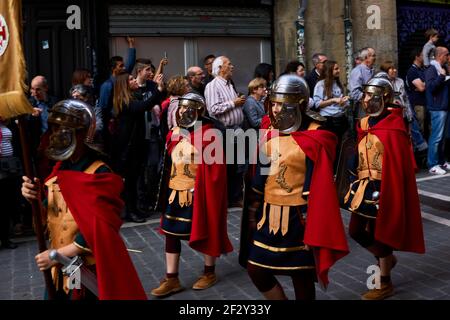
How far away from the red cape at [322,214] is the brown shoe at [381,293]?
124cm

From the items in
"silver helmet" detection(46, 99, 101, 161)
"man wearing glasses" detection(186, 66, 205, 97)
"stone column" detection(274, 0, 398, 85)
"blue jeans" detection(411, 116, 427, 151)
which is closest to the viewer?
"silver helmet" detection(46, 99, 101, 161)

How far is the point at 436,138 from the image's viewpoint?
Result: 1112 centimetres

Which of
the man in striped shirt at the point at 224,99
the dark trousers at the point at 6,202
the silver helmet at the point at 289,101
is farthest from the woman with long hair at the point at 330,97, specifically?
the silver helmet at the point at 289,101

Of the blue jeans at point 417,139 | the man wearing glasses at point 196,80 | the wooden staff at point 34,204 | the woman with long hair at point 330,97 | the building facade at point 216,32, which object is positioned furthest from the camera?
the blue jeans at point 417,139

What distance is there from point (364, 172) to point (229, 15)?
697 centimetres

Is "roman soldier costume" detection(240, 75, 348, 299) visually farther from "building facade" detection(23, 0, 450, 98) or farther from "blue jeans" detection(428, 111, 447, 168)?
"blue jeans" detection(428, 111, 447, 168)

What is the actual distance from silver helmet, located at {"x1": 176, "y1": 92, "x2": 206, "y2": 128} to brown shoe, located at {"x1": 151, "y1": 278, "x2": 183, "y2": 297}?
130 cm

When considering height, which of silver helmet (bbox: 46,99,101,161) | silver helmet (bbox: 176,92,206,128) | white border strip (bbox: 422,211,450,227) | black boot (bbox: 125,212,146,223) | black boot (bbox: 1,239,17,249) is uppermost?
silver helmet (bbox: 176,92,206,128)

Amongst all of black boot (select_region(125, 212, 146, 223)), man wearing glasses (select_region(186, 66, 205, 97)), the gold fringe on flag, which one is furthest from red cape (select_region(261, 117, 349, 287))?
man wearing glasses (select_region(186, 66, 205, 97))

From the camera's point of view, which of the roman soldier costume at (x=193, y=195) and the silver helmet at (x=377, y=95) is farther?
the roman soldier costume at (x=193, y=195)

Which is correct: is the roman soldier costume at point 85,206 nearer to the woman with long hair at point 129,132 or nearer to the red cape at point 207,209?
the red cape at point 207,209

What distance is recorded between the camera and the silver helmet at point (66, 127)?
3693 mm

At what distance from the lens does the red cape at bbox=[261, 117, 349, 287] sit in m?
4.07
